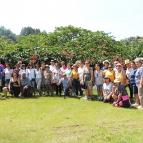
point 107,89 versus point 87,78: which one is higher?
point 87,78

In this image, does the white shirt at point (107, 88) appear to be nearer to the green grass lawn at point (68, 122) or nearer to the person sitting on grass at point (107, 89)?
the person sitting on grass at point (107, 89)

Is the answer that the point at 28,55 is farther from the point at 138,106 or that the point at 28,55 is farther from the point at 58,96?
the point at 138,106

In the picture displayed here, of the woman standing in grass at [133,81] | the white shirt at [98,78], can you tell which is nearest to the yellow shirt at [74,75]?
the white shirt at [98,78]

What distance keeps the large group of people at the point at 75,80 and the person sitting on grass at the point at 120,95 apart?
134 mm

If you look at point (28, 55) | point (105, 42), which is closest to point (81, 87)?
point (28, 55)

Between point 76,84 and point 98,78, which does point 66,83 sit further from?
point 98,78

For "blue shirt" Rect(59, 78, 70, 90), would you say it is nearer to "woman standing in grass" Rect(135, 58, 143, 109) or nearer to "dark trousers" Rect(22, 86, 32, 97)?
"dark trousers" Rect(22, 86, 32, 97)

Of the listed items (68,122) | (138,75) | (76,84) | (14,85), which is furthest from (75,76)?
(68,122)

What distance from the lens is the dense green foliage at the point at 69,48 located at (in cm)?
1565

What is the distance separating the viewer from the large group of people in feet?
35.6

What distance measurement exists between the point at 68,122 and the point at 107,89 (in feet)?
11.3

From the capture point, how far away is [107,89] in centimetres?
1091

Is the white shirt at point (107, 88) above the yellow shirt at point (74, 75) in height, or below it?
below

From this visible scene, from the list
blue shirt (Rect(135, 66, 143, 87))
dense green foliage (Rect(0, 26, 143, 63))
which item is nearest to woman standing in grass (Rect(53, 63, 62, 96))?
dense green foliage (Rect(0, 26, 143, 63))
